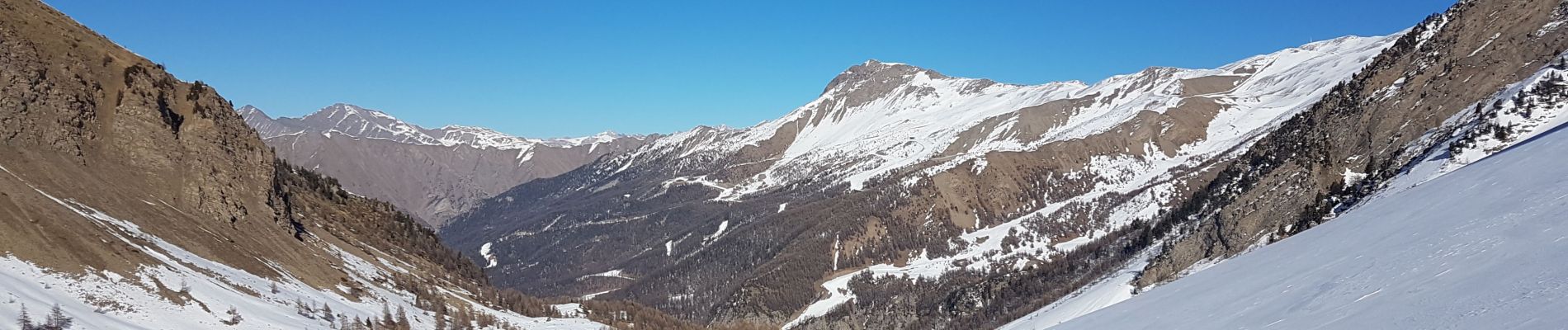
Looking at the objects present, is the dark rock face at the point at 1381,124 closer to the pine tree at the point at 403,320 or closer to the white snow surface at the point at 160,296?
the pine tree at the point at 403,320

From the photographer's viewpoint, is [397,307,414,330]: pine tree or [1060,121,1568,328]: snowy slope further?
[397,307,414,330]: pine tree

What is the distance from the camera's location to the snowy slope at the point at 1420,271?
15.2 meters

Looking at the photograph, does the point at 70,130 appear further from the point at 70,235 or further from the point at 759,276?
the point at 759,276

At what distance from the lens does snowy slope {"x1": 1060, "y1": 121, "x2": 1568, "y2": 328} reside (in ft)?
49.9

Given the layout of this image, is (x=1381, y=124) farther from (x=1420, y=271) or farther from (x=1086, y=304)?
(x=1420, y=271)

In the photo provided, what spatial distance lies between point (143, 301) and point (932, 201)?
562 ft

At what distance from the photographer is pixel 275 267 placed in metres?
30.0

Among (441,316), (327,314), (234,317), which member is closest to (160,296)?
(234,317)

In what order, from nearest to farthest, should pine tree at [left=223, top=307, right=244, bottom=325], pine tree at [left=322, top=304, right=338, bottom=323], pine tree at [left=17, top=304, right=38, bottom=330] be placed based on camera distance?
pine tree at [left=17, top=304, right=38, bottom=330]
pine tree at [left=223, top=307, right=244, bottom=325]
pine tree at [left=322, top=304, right=338, bottom=323]

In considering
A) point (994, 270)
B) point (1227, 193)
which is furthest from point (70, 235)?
point (994, 270)

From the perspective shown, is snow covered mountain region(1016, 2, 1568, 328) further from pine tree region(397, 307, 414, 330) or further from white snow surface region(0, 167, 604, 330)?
white snow surface region(0, 167, 604, 330)

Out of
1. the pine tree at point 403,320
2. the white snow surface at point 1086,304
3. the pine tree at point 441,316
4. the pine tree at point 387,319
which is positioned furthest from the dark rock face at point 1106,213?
the pine tree at point 387,319

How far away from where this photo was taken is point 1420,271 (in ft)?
63.8

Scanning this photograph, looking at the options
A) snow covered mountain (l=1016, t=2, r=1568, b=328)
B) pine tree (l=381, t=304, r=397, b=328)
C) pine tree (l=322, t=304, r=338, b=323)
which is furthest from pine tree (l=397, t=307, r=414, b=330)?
snow covered mountain (l=1016, t=2, r=1568, b=328)
